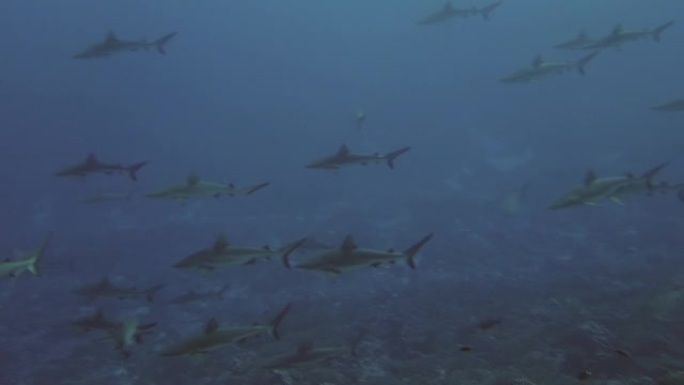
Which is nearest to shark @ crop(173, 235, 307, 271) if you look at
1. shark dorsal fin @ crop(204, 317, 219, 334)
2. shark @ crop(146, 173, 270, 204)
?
shark dorsal fin @ crop(204, 317, 219, 334)

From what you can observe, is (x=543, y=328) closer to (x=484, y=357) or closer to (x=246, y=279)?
(x=484, y=357)

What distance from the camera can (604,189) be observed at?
1064 cm

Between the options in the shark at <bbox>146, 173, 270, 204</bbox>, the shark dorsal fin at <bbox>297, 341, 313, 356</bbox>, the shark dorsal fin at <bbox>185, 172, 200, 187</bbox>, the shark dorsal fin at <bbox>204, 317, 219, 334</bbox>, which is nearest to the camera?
the shark dorsal fin at <bbox>204, 317, 219, 334</bbox>

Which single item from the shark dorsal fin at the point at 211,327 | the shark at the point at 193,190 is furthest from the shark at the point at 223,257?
the shark at the point at 193,190

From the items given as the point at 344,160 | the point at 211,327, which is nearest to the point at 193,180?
the point at 344,160

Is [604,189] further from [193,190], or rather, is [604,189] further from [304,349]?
[193,190]

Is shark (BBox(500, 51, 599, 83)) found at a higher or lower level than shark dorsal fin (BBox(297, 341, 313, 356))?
higher

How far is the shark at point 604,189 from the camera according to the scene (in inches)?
418

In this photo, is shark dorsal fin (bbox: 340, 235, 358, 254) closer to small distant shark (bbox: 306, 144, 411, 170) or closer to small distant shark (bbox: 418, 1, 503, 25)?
small distant shark (bbox: 306, 144, 411, 170)

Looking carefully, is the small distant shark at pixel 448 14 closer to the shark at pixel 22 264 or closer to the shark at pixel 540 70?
the shark at pixel 540 70

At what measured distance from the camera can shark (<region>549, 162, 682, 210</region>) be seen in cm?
1060

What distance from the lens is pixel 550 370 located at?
10562mm

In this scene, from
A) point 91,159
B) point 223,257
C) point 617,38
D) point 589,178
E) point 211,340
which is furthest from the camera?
point 617,38

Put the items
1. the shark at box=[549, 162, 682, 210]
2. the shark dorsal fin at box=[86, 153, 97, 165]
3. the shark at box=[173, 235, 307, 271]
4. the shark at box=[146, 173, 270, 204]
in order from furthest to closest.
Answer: the shark dorsal fin at box=[86, 153, 97, 165] → the shark at box=[146, 173, 270, 204] → the shark at box=[549, 162, 682, 210] → the shark at box=[173, 235, 307, 271]
